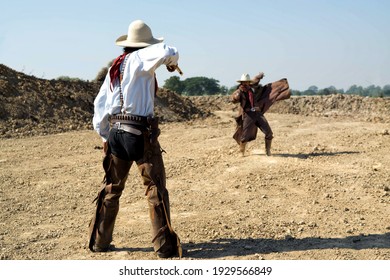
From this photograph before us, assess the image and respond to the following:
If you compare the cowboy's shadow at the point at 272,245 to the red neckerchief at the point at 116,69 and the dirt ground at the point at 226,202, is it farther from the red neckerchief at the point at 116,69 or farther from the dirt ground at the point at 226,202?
the red neckerchief at the point at 116,69

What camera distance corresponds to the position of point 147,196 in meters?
4.92

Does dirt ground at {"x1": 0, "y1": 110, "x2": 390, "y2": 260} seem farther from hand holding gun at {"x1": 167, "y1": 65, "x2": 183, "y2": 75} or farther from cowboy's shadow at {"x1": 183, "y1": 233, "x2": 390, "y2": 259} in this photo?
hand holding gun at {"x1": 167, "y1": 65, "x2": 183, "y2": 75}

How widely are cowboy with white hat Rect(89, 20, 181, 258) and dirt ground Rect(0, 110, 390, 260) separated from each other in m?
0.40


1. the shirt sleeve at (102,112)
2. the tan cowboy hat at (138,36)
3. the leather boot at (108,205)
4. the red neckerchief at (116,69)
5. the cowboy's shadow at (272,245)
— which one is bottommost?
the cowboy's shadow at (272,245)

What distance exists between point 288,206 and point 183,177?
2332 mm

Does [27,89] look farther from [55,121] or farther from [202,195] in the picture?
[202,195]

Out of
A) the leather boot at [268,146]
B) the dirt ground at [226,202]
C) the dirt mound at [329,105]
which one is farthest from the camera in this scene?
the dirt mound at [329,105]

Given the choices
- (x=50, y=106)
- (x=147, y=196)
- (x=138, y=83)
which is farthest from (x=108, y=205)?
(x=50, y=106)

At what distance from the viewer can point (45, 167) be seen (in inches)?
386

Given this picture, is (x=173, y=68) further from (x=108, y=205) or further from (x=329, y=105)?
(x=329, y=105)

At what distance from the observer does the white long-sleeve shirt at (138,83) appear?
15.2 ft

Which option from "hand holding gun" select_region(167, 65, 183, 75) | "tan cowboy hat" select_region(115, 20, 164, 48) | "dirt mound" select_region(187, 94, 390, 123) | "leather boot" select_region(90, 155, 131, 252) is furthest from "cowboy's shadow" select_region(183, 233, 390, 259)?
"dirt mound" select_region(187, 94, 390, 123)

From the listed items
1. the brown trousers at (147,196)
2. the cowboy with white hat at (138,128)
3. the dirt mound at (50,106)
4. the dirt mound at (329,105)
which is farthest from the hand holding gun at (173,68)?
the dirt mound at (329,105)

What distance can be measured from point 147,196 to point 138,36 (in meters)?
1.47
